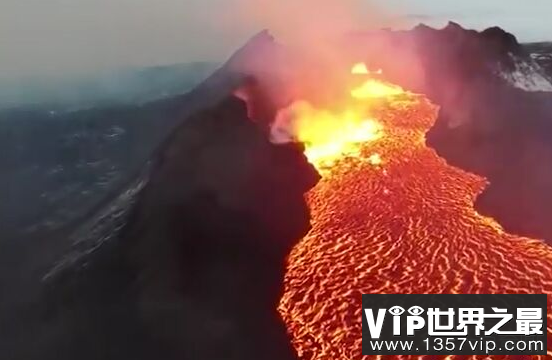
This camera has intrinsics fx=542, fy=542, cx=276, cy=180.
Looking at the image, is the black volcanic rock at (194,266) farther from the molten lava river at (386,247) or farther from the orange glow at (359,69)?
the orange glow at (359,69)

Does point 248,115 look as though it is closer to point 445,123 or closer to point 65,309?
point 445,123

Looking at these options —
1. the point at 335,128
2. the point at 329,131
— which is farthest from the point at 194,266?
the point at 335,128

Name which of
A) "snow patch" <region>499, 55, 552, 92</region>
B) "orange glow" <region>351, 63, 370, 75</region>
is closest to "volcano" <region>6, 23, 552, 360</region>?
"snow patch" <region>499, 55, 552, 92</region>

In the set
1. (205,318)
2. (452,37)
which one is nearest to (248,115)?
(205,318)

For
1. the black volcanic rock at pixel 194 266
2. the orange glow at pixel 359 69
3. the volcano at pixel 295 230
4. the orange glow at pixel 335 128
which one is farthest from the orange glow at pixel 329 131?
the orange glow at pixel 359 69

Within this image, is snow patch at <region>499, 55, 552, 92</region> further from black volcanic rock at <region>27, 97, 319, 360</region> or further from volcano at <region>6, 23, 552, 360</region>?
black volcanic rock at <region>27, 97, 319, 360</region>

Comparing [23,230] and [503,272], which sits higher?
[23,230]

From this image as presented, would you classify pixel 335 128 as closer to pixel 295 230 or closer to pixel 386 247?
pixel 295 230
